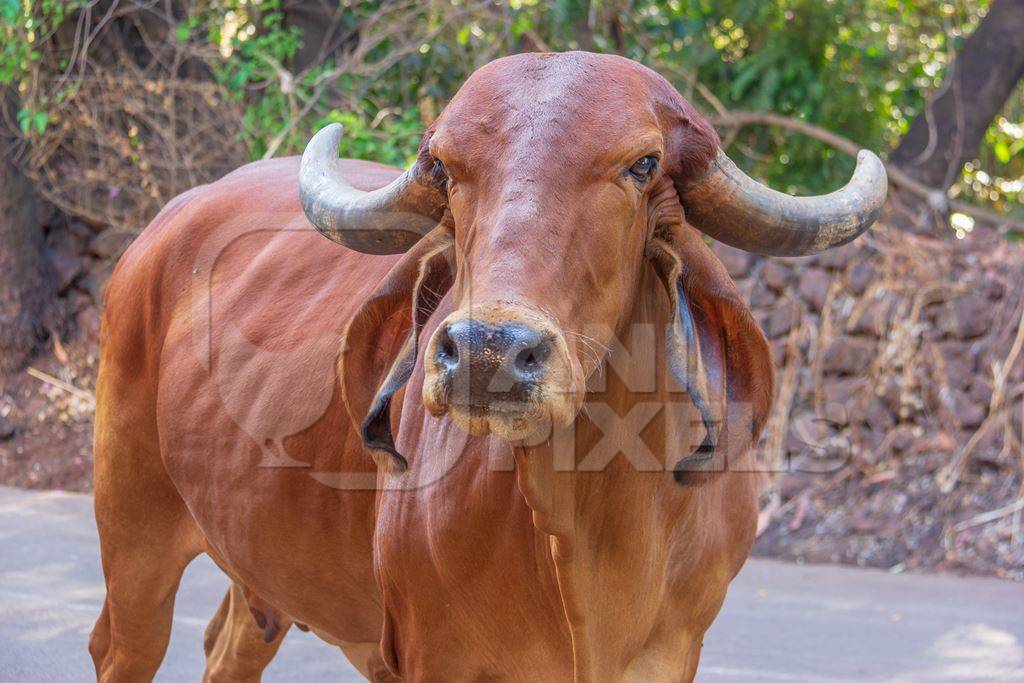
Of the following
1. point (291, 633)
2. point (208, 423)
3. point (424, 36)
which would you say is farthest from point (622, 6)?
point (208, 423)

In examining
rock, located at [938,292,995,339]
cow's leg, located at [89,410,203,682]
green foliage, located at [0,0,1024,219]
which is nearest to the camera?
cow's leg, located at [89,410,203,682]

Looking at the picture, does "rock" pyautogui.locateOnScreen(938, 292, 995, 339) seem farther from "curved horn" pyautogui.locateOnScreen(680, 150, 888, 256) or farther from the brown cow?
"curved horn" pyautogui.locateOnScreen(680, 150, 888, 256)

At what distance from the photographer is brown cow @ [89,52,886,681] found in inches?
89.4

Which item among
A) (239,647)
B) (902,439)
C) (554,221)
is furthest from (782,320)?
(554,221)

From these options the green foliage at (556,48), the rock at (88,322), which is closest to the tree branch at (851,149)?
the green foliage at (556,48)

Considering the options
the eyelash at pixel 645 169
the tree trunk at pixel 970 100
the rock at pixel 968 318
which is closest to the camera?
the eyelash at pixel 645 169

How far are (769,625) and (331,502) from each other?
3.41 metres

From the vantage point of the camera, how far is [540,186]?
7.49ft

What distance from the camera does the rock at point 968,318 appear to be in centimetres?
786

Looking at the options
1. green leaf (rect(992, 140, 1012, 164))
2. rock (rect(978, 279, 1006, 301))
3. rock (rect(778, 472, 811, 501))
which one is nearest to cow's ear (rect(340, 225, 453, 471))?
rock (rect(778, 472, 811, 501))

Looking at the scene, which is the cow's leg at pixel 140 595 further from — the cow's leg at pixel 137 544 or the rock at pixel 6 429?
the rock at pixel 6 429

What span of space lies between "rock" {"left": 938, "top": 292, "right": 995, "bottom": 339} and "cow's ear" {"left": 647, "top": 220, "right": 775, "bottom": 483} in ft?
18.0

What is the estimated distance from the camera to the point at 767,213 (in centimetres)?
260

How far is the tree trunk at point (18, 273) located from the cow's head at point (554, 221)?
755cm
